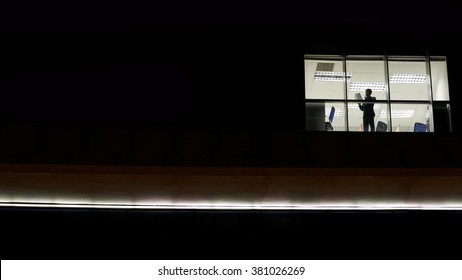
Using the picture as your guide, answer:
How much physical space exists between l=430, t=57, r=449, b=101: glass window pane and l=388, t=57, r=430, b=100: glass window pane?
0.18 m

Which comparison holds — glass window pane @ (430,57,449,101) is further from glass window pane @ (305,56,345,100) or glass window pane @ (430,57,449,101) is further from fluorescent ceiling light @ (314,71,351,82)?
glass window pane @ (305,56,345,100)

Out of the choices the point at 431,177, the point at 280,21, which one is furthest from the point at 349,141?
the point at 280,21

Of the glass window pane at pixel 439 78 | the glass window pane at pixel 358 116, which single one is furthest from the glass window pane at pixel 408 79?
the glass window pane at pixel 358 116

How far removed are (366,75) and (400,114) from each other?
1054 millimetres

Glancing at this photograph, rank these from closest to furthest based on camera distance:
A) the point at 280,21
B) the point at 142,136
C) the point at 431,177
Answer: the point at 431,177, the point at 142,136, the point at 280,21

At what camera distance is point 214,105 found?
42.5 ft

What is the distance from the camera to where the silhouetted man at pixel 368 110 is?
510 inches

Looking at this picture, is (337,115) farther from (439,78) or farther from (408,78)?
(439,78)

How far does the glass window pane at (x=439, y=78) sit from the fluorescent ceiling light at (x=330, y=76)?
175cm

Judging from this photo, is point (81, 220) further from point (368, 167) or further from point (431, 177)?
point (431, 177)

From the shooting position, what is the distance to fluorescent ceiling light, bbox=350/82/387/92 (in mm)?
13195

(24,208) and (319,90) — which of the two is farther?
(319,90)

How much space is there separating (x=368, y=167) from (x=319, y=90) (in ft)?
8.00

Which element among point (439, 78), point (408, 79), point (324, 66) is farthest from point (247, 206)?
point (439, 78)
